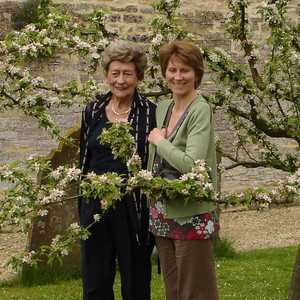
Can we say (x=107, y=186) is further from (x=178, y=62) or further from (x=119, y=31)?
(x=119, y=31)

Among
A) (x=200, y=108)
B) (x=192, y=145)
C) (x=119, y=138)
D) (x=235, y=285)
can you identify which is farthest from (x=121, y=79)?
(x=235, y=285)

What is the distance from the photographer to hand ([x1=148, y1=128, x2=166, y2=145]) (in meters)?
3.57

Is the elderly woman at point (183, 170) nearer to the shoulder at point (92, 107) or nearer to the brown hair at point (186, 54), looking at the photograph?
the brown hair at point (186, 54)

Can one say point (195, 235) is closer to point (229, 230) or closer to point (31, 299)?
point (31, 299)

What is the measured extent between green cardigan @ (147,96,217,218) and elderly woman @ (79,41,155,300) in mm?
327

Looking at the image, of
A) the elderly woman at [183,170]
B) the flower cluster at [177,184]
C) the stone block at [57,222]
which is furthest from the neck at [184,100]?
the stone block at [57,222]

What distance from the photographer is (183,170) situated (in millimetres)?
3463

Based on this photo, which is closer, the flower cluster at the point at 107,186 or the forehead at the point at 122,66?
the flower cluster at the point at 107,186

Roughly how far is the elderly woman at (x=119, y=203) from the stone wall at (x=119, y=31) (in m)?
5.24

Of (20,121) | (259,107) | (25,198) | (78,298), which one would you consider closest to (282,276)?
(78,298)

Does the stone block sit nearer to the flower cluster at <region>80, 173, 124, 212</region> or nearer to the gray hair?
the gray hair

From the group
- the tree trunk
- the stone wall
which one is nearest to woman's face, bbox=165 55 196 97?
the tree trunk

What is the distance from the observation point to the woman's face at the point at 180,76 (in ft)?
12.0

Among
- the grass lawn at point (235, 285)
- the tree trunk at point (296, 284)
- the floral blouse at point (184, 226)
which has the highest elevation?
the floral blouse at point (184, 226)
